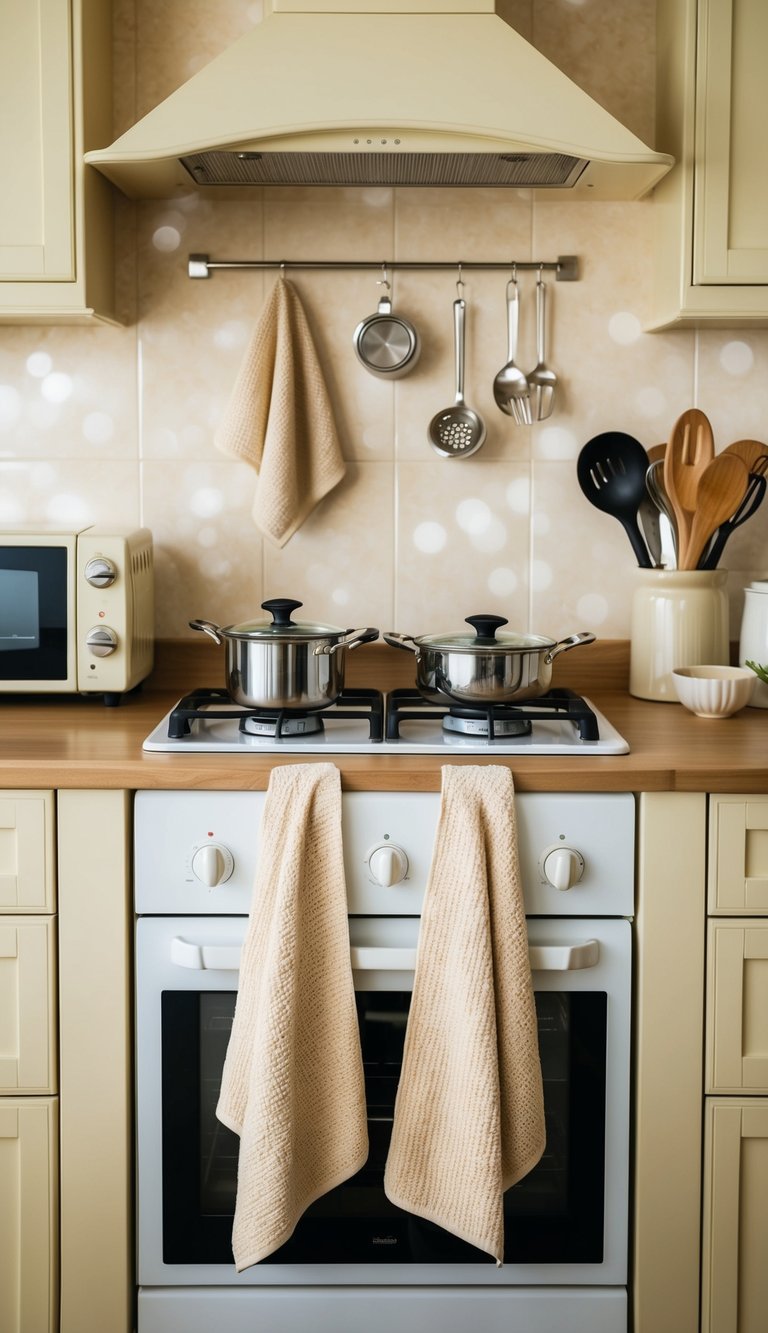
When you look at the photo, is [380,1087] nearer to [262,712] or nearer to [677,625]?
[262,712]

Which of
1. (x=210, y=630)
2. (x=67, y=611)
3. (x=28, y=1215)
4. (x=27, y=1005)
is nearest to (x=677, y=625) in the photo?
(x=210, y=630)

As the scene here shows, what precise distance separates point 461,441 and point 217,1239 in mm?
1317

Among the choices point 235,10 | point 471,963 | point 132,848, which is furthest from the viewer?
point 235,10

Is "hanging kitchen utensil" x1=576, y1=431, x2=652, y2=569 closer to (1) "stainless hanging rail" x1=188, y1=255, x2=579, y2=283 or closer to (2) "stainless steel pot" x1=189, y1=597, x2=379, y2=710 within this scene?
(1) "stainless hanging rail" x1=188, y1=255, x2=579, y2=283

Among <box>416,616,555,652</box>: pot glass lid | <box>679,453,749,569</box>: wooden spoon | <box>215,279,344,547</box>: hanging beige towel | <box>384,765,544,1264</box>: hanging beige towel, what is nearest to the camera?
<box>384,765,544,1264</box>: hanging beige towel

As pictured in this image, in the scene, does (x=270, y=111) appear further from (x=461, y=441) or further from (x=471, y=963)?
(x=471, y=963)

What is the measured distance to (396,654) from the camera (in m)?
2.17

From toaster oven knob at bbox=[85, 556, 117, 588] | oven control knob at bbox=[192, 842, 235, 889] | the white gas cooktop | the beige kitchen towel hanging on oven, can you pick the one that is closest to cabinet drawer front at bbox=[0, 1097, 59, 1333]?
the beige kitchen towel hanging on oven

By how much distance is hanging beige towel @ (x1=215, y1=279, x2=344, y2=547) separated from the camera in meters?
2.07

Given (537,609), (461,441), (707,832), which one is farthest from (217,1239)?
(461,441)

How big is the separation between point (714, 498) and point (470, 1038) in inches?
38.8

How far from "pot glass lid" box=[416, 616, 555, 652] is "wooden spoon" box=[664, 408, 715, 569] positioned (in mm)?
386

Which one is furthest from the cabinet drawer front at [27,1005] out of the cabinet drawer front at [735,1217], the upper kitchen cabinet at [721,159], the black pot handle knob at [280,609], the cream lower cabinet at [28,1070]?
the upper kitchen cabinet at [721,159]

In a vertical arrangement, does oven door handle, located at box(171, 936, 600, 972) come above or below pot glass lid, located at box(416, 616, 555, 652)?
below
